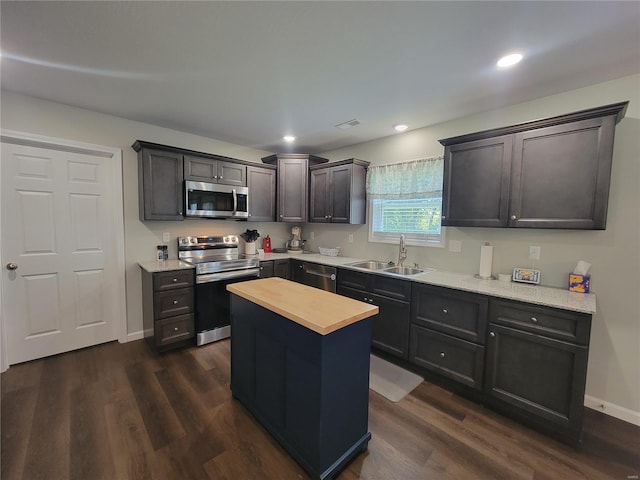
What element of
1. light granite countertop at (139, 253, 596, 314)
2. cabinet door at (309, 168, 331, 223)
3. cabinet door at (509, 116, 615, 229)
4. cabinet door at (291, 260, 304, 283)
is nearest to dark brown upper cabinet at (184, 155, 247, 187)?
cabinet door at (309, 168, 331, 223)

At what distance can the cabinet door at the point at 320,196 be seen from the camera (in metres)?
3.76

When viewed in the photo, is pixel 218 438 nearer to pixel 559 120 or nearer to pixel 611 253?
pixel 611 253

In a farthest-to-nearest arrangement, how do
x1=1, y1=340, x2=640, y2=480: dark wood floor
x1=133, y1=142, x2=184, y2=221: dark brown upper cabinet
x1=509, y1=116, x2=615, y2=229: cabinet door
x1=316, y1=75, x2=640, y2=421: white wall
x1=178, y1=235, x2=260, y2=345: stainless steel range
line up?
1. x1=178, y1=235, x2=260, y2=345: stainless steel range
2. x1=133, y1=142, x2=184, y2=221: dark brown upper cabinet
3. x1=316, y1=75, x2=640, y2=421: white wall
4. x1=509, y1=116, x2=615, y2=229: cabinet door
5. x1=1, y1=340, x2=640, y2=480: dark wood floor

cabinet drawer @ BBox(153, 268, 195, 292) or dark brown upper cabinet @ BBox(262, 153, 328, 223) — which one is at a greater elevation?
dark brown upper cabinet @ BBox(262, 153, 328, 223)

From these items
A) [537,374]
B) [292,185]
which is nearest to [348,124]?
[292,185]

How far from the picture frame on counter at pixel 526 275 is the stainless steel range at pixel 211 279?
2806 mm

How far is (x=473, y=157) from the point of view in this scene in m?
2.41

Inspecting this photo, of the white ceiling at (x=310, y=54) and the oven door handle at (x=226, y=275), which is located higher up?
the white ceiling at (x=310, y=54)

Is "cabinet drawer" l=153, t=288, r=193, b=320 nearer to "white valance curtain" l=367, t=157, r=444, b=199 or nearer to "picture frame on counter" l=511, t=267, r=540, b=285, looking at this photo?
"white valance curtain" l=367, t=157, r=444, b=199

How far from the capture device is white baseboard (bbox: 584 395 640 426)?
1.97m

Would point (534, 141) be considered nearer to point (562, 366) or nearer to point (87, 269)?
point (562, 366)

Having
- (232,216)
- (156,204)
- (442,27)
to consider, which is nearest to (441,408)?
(442,27)

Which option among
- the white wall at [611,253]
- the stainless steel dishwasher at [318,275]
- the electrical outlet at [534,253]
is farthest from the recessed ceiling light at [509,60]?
the stainless steel dishwasher at [318,275]

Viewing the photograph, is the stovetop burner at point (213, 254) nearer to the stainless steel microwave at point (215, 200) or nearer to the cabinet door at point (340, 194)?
the stainless steel microwave at point (215, 200)
